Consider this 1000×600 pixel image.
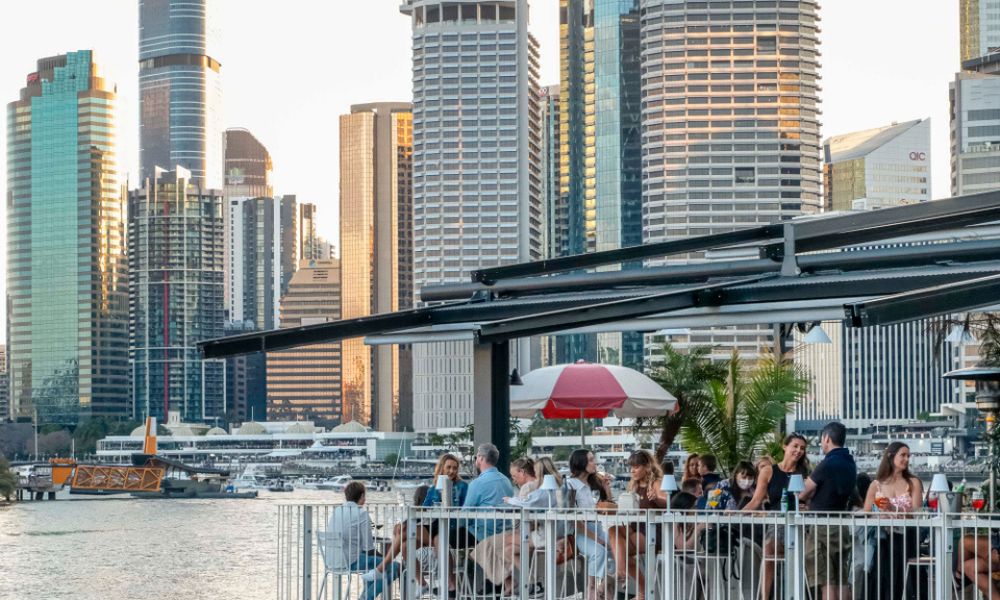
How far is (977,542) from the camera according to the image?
7.67 meters

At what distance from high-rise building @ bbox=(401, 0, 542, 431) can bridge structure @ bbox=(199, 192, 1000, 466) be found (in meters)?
160

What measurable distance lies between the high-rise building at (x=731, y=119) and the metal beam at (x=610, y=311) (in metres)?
151

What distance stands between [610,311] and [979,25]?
175 m

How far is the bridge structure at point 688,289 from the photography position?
10.1 metres

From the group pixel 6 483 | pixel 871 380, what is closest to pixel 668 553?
pixel 6 483

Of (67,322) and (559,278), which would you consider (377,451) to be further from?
(559,278)

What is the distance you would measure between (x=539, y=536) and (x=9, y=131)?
198m

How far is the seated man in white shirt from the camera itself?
9.20 m

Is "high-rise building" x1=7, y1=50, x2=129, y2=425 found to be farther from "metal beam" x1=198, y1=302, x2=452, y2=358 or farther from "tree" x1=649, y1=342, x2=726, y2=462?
"metal beam" x1=198, y1=302, x2=452, y2=358

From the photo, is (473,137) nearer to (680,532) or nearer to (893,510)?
(680,532)

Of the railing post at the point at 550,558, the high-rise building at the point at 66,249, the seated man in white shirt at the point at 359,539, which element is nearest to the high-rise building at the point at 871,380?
the high-rise building at the point at 66,249

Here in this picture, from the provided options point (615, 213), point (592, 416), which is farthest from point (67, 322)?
point (592, 416)

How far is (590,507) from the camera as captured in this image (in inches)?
362

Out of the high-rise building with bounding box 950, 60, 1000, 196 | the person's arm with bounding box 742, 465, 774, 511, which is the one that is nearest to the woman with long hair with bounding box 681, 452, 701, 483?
the person's arm with bounding box 742, 465, 774, 511
